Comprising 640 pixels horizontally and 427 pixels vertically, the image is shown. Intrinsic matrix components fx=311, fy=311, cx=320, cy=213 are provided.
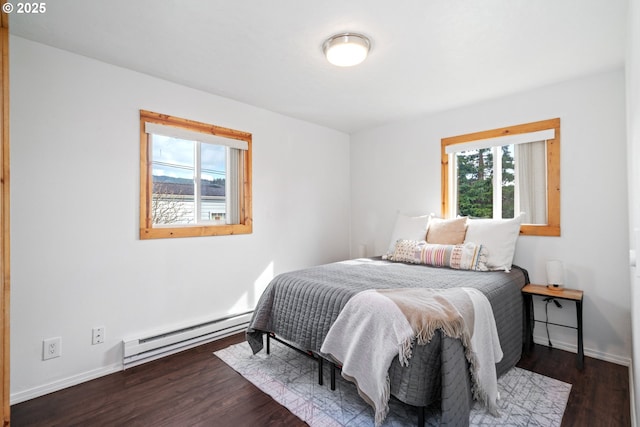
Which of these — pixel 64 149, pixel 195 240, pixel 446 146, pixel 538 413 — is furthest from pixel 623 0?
pixel 64 149

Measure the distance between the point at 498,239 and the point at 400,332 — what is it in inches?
69.7

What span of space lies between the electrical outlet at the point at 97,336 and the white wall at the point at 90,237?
3 centimetres

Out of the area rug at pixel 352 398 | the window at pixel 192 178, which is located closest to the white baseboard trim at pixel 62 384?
the area rug at pixel 352 398

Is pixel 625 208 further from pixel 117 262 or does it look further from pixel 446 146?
pixel 117 262

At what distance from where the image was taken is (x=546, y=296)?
8.32 feet

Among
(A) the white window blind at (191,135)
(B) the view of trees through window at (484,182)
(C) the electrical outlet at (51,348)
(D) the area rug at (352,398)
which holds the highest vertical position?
(A) the white window blind at (191,135)

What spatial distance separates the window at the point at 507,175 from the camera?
2834mm

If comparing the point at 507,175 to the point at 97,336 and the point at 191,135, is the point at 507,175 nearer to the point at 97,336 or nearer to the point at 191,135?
the point at 191,135

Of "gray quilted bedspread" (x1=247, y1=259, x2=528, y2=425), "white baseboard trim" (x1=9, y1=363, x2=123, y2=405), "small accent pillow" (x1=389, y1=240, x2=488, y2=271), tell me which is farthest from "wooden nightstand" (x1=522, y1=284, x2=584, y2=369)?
"white baseboard trim" (x1=9, y1=363, x2=123, y2=405)

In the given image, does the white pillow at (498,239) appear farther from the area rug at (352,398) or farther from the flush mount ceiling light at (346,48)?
the flush mount ceiling light at (346,48)

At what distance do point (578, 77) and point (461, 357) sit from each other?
2.64 m

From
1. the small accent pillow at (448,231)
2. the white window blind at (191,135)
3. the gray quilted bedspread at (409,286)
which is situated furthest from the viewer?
the small accent pillow at (448,231)

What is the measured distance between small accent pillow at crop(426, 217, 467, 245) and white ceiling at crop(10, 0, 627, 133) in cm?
126

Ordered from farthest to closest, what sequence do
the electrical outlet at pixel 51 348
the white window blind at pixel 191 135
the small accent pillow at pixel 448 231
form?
1. the small accent pillow at pixel 448 231
2. the white window blind at pixel 191 135
3. the electrical outlet at pixel 51 348
